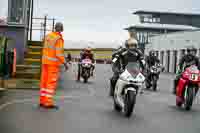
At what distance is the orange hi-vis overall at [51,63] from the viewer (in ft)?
35.3

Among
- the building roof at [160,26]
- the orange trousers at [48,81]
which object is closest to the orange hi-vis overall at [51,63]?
the orange trousers at [48,81]

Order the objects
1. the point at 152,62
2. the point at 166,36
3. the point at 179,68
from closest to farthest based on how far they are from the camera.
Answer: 1. the point at 179,68
2. the point at 152,62
3. the point at 166,36

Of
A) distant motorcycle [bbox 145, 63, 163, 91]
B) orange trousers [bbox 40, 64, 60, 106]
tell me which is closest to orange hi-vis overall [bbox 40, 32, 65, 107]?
orange trousers [bbox 40, 64, 60, 106]

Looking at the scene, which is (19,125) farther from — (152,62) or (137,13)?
(137,13)

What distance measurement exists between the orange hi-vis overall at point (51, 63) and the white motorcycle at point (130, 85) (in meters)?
1.50

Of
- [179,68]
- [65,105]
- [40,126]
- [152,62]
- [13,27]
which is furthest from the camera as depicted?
[152,62]

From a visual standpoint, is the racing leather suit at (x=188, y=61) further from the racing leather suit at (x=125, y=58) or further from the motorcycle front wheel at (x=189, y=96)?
the racing leather suit at (x=125, y=58)

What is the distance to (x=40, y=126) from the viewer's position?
27.9ft

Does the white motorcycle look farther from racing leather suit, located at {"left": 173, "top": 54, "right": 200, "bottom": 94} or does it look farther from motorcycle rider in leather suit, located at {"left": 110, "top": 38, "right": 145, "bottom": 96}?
racing leather suit, located at {"left": 173, "top": 54, "right": 200, "bottom": 94}

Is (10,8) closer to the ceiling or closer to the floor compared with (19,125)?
closer to the ceiling

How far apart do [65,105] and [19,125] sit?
11.6 feet

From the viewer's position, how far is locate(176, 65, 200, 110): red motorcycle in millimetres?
12250

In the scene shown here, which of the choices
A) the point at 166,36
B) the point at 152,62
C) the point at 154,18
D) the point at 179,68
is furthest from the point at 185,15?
the point at 179,68

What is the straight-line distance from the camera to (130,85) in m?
10.1
